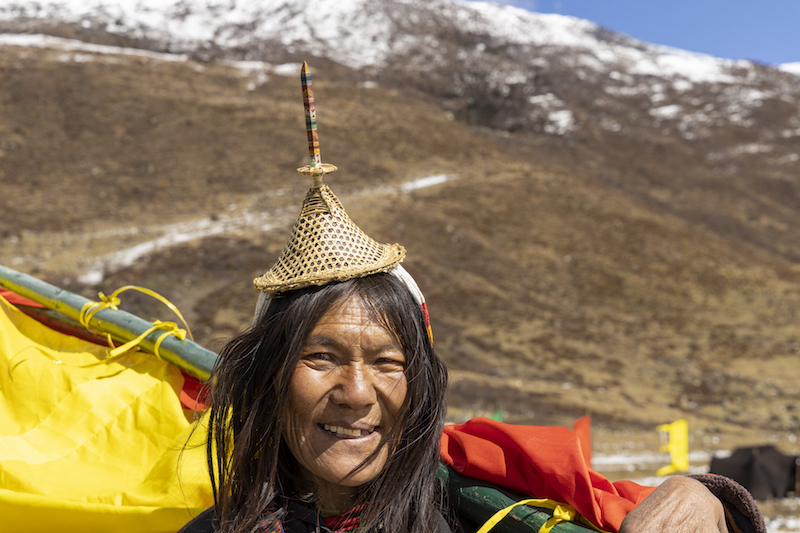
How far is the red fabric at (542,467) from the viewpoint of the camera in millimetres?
1328

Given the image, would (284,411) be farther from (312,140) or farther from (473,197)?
(473,197)

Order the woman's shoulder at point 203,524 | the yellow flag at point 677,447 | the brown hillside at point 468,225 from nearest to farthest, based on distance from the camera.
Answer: the woman's shoulder at point 203,524
the yellow flag at point 677,447
the brown hillside at point 468,225

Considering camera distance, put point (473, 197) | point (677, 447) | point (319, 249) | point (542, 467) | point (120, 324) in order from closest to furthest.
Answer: point (319, 249), point (542, 467), point (120, 324), point (677, 447), point (473, 197)

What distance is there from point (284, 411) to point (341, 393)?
0.48ft

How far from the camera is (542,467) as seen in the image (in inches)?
54.4

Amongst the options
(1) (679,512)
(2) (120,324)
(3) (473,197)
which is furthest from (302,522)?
(3) (473,197)

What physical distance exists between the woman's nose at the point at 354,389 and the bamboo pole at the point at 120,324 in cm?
83

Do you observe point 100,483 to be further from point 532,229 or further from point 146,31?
point 146,31

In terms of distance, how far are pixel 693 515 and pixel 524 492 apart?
1.28 ft

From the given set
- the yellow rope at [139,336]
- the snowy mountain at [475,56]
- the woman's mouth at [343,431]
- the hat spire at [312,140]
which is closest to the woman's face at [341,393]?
the woman's mouth at [343,431]

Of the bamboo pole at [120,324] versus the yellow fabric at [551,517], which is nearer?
the yellow fabric at [551,517]

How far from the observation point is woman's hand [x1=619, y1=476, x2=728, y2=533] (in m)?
1.15

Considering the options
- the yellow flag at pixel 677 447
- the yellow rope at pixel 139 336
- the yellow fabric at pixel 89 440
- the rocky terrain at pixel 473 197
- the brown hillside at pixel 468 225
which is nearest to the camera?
the yellow fabric at pixel 89 440

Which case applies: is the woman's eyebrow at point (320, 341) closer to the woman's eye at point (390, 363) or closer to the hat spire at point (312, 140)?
the woman's eye at point (390, 363)
